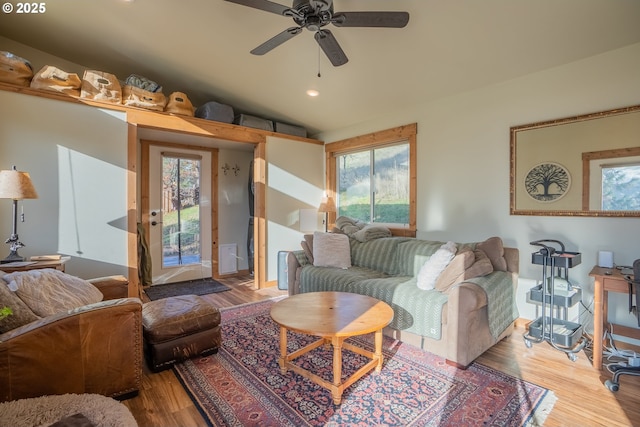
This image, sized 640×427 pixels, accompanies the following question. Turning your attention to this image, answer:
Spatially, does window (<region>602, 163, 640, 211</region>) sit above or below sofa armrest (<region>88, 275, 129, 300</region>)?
above

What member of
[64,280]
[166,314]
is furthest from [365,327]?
[64,280]

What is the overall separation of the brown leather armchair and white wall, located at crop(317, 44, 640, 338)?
129 inches

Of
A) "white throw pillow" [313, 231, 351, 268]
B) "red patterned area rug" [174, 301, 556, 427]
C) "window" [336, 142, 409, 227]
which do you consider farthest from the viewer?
"window" [336, 142, 409, 227]

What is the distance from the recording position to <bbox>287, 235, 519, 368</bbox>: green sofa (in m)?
2.22

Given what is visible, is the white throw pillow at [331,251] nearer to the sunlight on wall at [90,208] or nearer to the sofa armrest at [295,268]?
the sofa armrest at [295,268]

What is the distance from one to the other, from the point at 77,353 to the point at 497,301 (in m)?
2.94

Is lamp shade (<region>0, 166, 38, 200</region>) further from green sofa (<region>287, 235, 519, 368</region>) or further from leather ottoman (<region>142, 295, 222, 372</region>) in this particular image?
green sofa (<region>287, 235, 519, 368</region>)

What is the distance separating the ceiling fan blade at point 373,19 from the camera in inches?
72.4

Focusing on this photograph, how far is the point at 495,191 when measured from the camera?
10.5ft

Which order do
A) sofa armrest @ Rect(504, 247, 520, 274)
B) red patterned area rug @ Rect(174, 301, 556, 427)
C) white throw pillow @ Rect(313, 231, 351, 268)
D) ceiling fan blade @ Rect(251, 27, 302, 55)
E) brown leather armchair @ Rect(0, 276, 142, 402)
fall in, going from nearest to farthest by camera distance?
brown leather armchair @ Rect(0, 276, 142, 402), red patterned area rug @ Rect(174, 301, 556, 427), ceiling fan blade @ Rect(251, 27, 302, 55), sofa armrest @ Rect(504, 247, 520, 274), white throw pillow @ Rect(313, 231, 351, 268)

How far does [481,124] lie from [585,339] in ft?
7.43

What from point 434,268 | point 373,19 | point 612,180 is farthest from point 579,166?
point 373,19

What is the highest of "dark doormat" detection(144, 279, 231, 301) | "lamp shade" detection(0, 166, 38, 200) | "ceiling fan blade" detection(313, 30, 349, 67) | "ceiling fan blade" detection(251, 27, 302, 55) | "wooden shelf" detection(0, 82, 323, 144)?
"ceiling fan blade" detection(251, 27, 302, 55)

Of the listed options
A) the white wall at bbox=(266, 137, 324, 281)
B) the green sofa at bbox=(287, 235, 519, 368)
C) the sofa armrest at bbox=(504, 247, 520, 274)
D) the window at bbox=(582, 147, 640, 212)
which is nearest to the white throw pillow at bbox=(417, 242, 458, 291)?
the green sofa at bbox=(287, 235, 519, 368)
